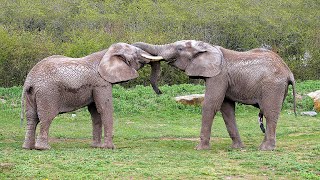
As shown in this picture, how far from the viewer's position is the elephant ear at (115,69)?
44.5ft

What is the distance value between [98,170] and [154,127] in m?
Result: 8.44

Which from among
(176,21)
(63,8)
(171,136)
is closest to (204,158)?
A: (171,136)

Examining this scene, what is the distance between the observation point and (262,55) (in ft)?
44.9

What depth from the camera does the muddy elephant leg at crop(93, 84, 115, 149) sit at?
13.6 meters

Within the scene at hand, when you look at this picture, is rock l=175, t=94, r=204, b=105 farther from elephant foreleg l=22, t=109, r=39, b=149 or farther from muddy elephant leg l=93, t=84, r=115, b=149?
elephant foreleg l=22, t=109, r=39, b=149

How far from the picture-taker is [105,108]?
13.6m

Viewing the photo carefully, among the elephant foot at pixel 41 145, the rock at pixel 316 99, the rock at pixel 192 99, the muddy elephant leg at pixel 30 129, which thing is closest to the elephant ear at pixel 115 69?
the muddy elephant leg at pixel 30 129

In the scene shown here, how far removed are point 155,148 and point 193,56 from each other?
87.0 inches

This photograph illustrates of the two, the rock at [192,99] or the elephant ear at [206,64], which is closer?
the elephant ear at [206,64]

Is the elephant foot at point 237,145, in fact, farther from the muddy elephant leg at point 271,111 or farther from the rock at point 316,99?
the rock at point 316,99

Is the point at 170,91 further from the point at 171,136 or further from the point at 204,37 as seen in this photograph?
the point at 204,37

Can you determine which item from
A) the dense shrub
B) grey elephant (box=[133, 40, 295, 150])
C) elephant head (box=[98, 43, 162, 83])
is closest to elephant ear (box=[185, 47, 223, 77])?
grey elephant (box=[133, 40, 295, 150])

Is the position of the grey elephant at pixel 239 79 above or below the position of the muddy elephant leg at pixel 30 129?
above

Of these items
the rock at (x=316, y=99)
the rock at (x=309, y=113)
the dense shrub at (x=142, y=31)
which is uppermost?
the dense shrub at (x=142, y=31)
